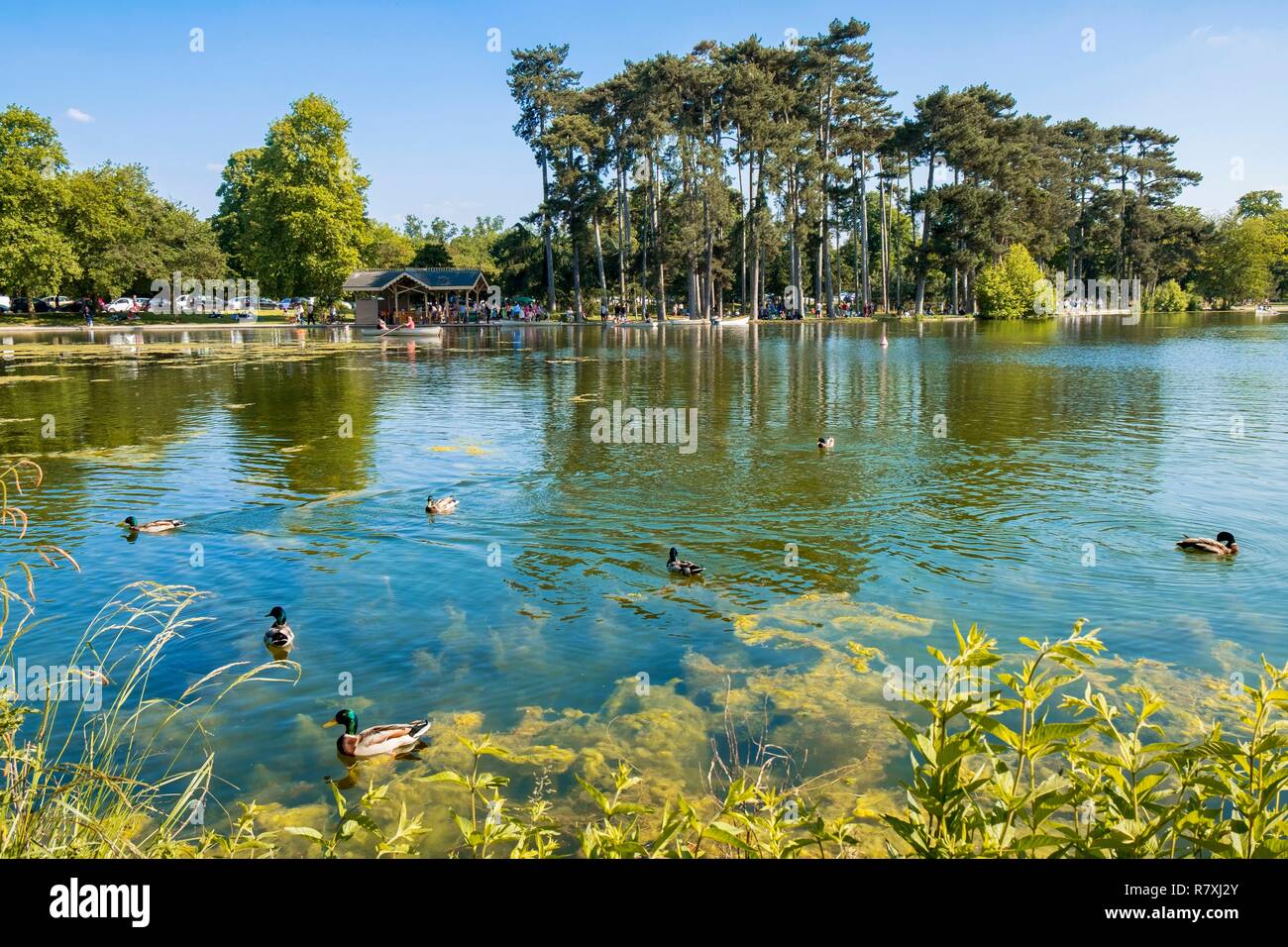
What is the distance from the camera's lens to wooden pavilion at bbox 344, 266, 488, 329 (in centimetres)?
8276

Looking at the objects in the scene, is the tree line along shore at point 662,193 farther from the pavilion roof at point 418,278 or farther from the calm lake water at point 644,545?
the calm lake water at point 644,545

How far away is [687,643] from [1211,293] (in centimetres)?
13909

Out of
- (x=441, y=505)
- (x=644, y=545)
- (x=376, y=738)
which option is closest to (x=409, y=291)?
(x=441, y=505)

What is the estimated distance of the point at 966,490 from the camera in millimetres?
16531

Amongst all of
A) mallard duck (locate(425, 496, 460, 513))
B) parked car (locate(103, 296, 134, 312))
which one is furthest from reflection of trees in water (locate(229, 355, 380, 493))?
parked car (locate(103, 296, 134, 312))

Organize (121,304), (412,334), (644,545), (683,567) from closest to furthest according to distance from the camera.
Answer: (683,567) → (644,545) → (412,334) → (121,304)

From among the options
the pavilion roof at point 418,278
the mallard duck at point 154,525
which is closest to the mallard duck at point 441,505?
the mallard duck at point 154,525

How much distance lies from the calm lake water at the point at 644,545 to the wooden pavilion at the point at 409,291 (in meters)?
53.9

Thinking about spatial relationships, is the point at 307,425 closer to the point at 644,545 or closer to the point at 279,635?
the point at 644,545

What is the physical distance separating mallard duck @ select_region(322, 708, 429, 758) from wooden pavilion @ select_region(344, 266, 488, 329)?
7883cm

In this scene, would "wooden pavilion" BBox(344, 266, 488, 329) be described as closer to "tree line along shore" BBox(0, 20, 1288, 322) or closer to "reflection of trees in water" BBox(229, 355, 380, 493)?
"tree line along shore" BBox(0, 20, 1288, 322)

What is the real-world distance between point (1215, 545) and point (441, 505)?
465 inches

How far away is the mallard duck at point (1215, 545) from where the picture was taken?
40.8 ft

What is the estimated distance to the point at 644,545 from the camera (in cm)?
1348
